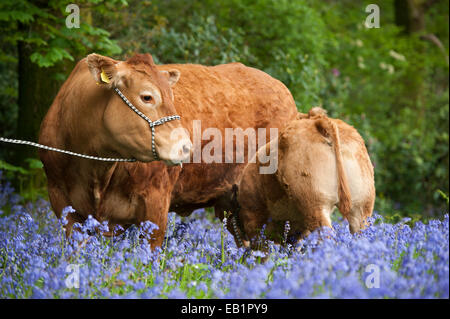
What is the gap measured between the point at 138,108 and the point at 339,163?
1.51 meters

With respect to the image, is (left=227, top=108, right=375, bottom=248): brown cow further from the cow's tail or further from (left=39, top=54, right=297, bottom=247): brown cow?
(left=39, top=54, right=297, bottom=247): brown cow

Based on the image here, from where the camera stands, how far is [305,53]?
9.61 meters

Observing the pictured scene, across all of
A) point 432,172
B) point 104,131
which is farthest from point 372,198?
point 432,172

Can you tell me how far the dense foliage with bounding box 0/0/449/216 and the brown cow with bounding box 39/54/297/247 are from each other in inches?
73.7

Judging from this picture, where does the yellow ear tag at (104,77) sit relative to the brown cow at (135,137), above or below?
above

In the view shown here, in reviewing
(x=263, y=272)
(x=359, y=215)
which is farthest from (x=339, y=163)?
(x=263, y=272)

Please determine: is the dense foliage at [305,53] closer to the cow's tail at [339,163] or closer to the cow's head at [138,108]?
the cow's head at [138,108]

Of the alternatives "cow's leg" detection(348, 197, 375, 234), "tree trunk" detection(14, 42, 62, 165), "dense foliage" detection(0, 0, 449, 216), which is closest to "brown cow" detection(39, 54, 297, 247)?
"cow's leg" detection(348, 197, 375, 234)

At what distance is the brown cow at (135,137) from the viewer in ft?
13.9

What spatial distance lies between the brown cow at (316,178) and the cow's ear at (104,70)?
1400mm

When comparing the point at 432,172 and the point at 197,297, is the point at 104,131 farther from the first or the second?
the point at 432,172

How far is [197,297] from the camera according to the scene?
11.1 ft

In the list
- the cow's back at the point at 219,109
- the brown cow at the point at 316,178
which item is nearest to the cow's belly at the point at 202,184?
the cow's back at the point at 219,109
